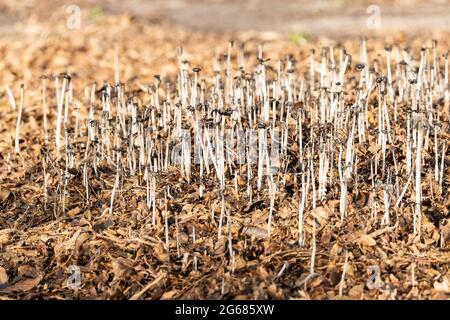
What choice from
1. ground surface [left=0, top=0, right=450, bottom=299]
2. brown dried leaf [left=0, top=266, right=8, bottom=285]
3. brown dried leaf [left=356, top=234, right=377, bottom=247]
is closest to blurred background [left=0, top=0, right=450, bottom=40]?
ground surface [left=0, top=0, right=450, bottom=299]

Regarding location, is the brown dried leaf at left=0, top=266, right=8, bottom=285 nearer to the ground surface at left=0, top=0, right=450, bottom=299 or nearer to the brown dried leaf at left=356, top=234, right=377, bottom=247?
the ground surface at left=0, top=0, right=450, bottom=299

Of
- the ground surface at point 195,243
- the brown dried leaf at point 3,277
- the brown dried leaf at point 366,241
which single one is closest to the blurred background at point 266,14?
the ground surface at point 195,243

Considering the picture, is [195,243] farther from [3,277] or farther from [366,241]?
[3,277]

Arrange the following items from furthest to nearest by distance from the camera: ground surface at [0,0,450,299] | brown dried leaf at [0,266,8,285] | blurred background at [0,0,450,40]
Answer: blurred background at [0,0,450,40] < brown dried leaf at [0,266,8,285] < ground surface at [0,0,450,299]

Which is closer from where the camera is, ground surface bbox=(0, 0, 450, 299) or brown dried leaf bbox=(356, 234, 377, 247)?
ground surface bbox=(0, 0, 450, 299)

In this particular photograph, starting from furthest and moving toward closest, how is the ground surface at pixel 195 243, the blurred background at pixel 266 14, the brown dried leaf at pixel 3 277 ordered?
1. the blurred background at pixel 266 14
2. the brown dried leaf at pixel 3 277
3. the ground surface at pixel 195 243

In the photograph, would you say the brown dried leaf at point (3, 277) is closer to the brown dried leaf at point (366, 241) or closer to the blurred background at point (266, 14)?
the brown dried leaf at point (366, 241)

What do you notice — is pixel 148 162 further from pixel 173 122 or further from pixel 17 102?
pixel 17 102

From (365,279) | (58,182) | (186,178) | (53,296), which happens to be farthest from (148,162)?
(365,279)

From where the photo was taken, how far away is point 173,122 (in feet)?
16.6

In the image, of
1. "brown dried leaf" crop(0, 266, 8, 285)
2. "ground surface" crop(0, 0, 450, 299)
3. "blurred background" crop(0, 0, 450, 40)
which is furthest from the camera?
"blurred background" crop(0, 0, 450, 40)

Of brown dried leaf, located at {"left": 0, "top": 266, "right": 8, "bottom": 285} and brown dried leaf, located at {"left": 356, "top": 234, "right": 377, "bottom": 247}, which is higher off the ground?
brown dried leaf, located at {"left": 356, "top": 234, "right": 377, "bottom": 247}

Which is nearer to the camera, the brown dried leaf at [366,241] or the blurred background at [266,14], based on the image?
the brown dried leaf at [366,241]

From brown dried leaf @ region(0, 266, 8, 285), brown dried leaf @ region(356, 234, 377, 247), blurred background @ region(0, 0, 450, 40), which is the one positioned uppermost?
blurred background @ region(0, 0, 450, 40)
